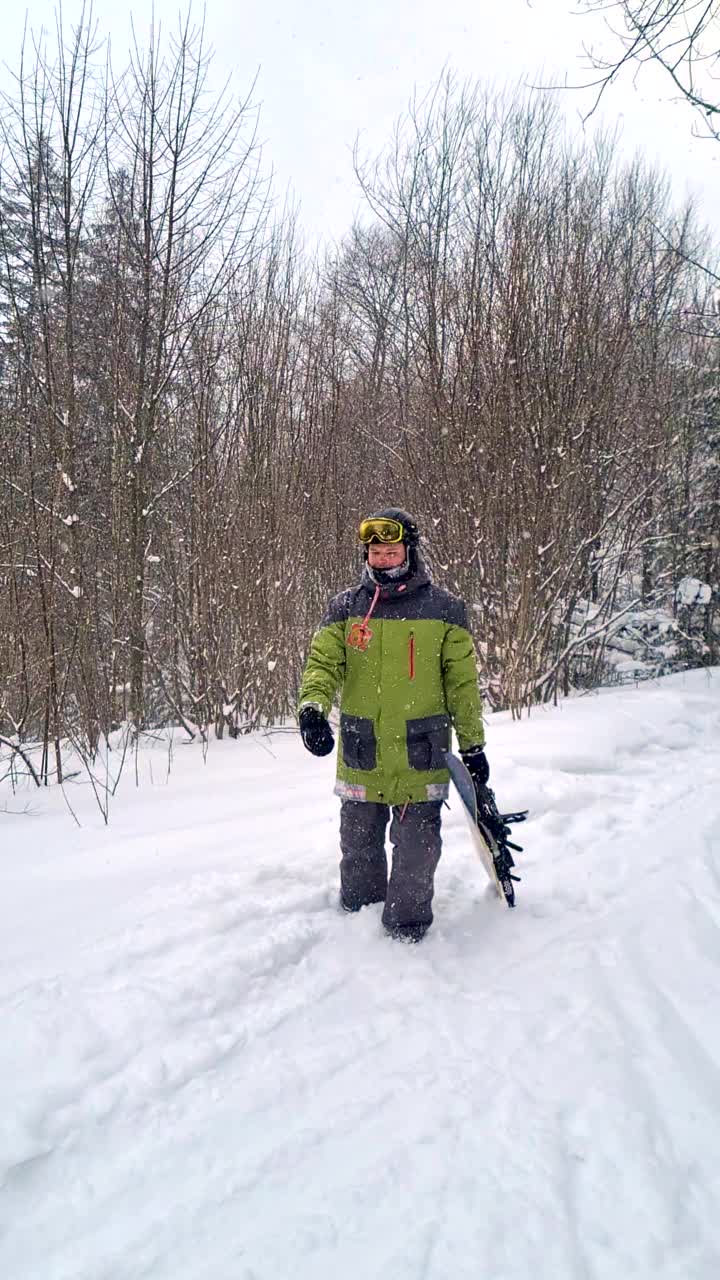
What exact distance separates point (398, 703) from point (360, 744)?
0.73ft

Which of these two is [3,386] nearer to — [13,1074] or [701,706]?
[13,1074]

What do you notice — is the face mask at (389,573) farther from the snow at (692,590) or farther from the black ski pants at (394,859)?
the snow at (692,590)

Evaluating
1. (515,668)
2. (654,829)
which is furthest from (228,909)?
(515,668)

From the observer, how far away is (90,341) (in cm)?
643

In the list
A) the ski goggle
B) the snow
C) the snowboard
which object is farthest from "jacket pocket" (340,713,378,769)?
the snow

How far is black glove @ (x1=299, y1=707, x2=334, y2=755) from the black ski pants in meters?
0.36

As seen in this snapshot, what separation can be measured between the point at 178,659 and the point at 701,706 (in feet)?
17.6

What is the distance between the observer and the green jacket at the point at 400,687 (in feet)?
8.69

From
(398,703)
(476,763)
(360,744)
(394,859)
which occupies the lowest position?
Result: (394,859)

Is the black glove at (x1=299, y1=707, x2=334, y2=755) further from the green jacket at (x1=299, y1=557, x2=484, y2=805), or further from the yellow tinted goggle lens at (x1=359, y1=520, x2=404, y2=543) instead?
the yellow tinted goggle lens at (x1=359, y1=520, x2=404, y2=543)

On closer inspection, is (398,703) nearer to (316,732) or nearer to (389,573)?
(316,732)

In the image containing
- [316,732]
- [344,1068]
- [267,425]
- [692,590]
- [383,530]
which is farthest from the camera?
[692,590]

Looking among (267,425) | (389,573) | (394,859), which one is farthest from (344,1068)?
(267,425)

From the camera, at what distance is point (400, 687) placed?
267 cm
